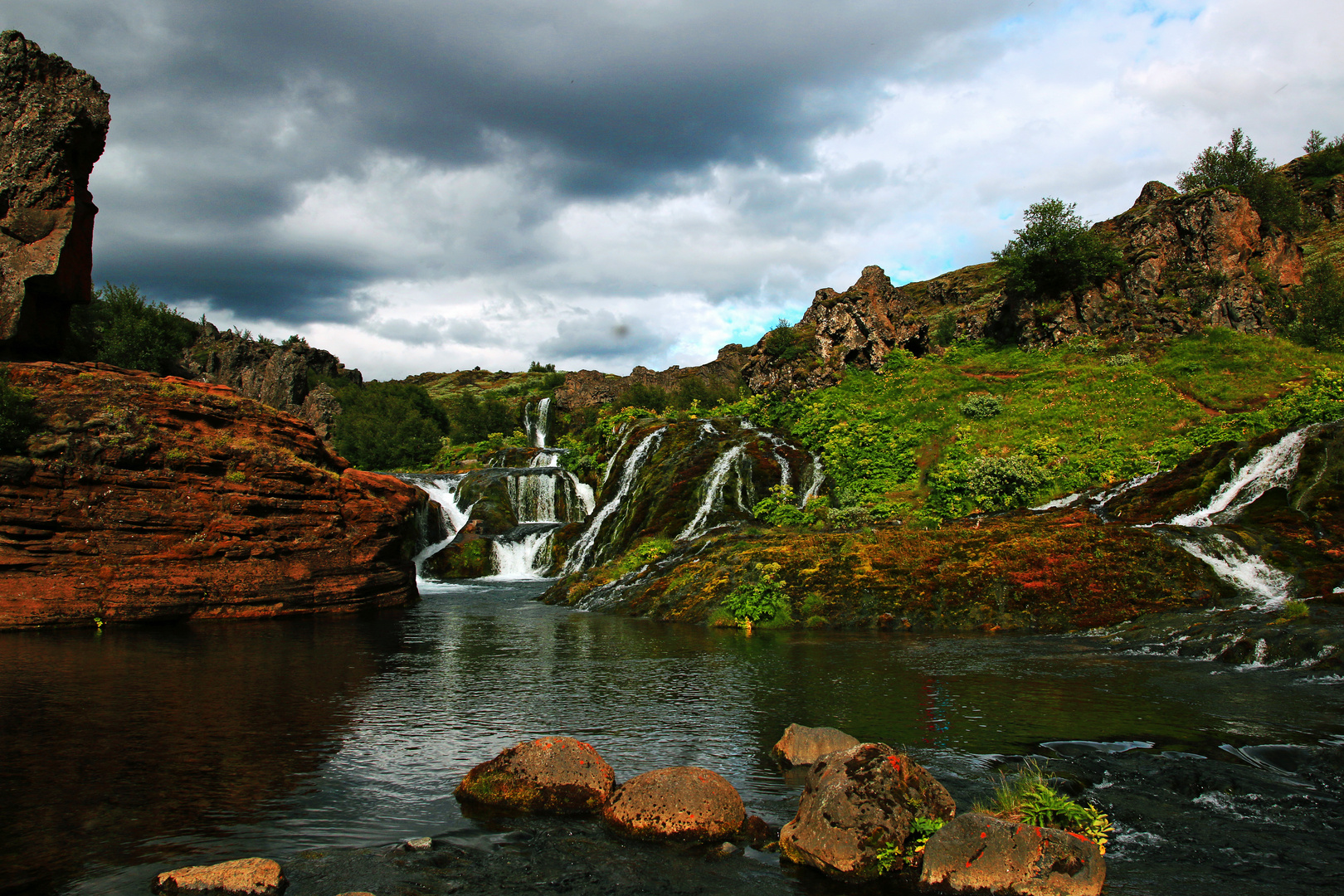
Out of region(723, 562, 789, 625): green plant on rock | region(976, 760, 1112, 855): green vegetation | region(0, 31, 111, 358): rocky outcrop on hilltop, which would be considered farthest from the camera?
region(0, 31, 111, 358): rocky outcrop on hilltop

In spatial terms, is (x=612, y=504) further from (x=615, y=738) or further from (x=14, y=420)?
(x=615, y=738)

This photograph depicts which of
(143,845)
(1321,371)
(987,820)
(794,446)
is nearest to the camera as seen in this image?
(987,820)

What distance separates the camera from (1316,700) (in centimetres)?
977

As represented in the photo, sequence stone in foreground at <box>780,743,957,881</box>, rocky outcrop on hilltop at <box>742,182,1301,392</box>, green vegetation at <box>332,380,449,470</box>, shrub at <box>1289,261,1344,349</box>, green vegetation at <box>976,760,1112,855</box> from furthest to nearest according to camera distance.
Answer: green vegetation at <box>332,380,449,470</box> → rocky outcrop on hilltop at <box>742,182,1301,392</box> → shrub at <box>1289,261,1344,349</box> → green vegetation at <box>976,760,1112,855</box> → stone in foreground at <box>780,743,957,881</box>

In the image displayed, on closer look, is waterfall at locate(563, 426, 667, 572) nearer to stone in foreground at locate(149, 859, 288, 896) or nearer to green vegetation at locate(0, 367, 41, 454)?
green vegetation at locate(0, 367, 41, 454)

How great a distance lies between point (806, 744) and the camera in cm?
794

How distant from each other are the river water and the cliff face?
282cm

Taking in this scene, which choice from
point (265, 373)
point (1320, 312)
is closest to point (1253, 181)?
point (1320, 312)

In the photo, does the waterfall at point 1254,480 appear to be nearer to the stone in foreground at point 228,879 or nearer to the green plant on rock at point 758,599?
the green plant on rock at point 758,599

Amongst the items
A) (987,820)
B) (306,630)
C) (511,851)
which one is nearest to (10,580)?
(306,630)

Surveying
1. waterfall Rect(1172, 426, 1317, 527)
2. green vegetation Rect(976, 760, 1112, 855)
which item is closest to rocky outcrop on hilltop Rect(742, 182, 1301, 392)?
waterfall Rect(1172, 426, 1317, 527)

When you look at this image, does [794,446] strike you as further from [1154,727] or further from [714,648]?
[1154,727]

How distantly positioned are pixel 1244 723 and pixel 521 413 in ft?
266

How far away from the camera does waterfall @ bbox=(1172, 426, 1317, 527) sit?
18922mm
